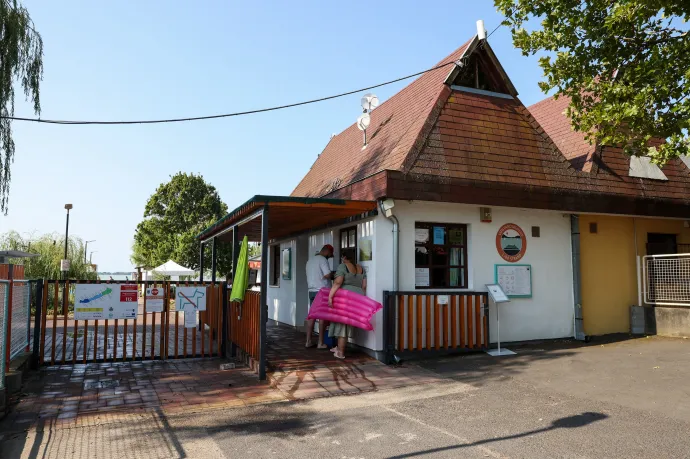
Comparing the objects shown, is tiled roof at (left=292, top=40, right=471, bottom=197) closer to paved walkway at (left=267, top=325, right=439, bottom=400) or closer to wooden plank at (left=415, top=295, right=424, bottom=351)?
wooden plank at (left=415, top=295, right=424, bottom=351)

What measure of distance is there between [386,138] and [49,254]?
23.2 m

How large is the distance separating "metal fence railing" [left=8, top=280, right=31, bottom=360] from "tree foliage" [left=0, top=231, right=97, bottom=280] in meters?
17.4

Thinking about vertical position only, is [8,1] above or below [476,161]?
above

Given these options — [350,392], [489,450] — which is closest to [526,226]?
[350,392]

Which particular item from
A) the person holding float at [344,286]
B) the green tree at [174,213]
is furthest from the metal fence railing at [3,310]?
the green tree at [174,213]

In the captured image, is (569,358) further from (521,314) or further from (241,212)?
(241,212)

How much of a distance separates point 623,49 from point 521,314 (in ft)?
18.0

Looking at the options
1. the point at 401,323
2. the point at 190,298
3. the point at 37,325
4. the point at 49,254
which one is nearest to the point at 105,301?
the point at 37,325

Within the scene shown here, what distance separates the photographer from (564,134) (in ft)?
43.1

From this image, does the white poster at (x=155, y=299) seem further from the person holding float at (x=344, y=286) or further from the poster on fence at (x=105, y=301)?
the person holding float at (x=344, y=286)

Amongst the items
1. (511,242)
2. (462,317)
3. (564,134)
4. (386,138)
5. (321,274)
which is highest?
(564,134)

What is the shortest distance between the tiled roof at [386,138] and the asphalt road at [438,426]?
4.38 m

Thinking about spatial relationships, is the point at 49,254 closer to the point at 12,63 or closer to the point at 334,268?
the point at 12,63

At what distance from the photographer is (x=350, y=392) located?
6746 mm
